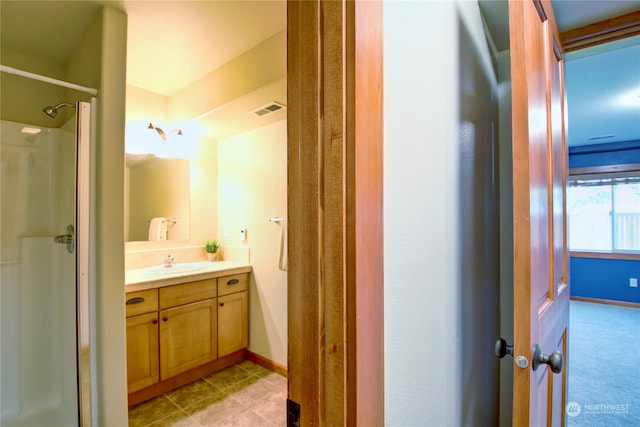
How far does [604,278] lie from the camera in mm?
4566

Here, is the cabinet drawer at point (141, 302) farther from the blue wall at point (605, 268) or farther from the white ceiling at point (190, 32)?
the blue wall at point (605, 268)

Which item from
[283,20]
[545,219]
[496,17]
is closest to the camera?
[545,219]

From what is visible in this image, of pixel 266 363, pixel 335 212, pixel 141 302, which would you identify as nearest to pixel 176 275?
pixel 141 302

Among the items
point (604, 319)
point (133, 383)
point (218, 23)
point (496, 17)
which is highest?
point (218, 23)

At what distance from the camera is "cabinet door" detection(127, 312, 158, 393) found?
77.2 inches

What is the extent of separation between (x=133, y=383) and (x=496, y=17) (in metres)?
2.89

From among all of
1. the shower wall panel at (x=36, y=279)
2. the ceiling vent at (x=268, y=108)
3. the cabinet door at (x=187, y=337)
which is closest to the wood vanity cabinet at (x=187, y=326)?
the cabinet door at (x=187, y=337)

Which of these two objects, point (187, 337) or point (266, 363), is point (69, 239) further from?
point (266, 363)

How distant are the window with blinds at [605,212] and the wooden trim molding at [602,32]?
3.81m

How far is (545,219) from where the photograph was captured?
2.92ft

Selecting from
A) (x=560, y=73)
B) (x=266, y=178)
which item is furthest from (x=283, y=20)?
(x=560, y=73)

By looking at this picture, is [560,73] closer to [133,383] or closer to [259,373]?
[259,373]

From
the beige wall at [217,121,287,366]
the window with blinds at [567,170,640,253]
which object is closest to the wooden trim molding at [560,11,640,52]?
the beige wall at [217,121,287,366]

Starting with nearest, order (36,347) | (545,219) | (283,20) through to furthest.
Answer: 1. (545,219)
2. (283,20)
3. (36,347)
